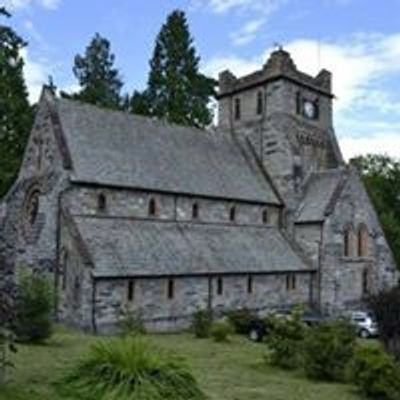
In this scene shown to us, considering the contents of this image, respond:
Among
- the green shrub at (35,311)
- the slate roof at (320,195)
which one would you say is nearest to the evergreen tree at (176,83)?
the slate roof at (320,195)

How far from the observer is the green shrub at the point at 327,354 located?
22.0 meters

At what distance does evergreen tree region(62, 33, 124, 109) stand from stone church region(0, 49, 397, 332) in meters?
23.9

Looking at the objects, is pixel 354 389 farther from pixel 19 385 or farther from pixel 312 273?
pixel 312 273

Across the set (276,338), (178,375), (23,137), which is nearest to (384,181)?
(23,137)

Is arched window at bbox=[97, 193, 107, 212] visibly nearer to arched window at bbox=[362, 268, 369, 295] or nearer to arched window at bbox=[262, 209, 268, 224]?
arched window at bbox=[262, 209, 268, 224]

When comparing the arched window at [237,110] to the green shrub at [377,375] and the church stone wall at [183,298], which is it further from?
the green shrub at [377,375]

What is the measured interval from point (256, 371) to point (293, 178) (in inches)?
993

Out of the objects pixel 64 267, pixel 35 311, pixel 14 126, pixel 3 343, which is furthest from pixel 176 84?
pixel 3 343

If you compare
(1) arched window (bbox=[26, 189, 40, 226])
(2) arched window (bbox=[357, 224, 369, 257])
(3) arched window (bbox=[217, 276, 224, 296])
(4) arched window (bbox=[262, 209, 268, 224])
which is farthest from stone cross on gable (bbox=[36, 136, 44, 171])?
(2) arched window (bbox=[357, 224, 369, 257])

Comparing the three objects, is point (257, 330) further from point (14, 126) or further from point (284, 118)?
point (14, 126)

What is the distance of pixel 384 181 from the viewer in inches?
2886

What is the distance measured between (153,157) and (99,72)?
3684 centimetres

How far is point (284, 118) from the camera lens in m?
47.9

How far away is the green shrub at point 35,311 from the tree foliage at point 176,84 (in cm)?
3714
